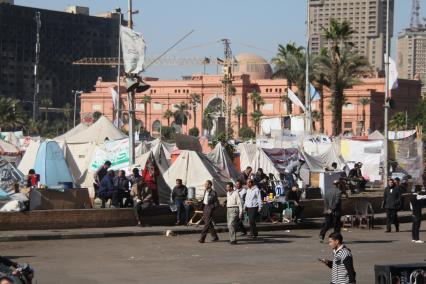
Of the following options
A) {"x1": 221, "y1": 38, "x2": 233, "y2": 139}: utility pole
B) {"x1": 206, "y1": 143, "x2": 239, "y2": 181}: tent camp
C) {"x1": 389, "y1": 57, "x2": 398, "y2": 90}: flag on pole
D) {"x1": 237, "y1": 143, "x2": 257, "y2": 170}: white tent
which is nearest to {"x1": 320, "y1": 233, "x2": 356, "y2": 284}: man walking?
{"x1": 206, "y1": 143, "x2": 239, "y2": 181}: tent camp

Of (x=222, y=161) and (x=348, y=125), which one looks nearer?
(x=222, y=161)

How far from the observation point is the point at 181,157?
3120cm

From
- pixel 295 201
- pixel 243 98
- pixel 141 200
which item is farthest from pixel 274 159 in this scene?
pixel 243 98

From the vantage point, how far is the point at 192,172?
31219 millimetres

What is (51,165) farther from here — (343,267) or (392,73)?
(343,267)

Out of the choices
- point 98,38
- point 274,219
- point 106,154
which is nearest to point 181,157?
point 106,154

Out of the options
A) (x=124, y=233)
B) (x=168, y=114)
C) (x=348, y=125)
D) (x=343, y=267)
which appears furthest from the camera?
(x=168, y=114)

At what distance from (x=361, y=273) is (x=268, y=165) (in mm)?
19813

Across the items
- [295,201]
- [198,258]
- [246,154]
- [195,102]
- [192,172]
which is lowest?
[198,258]

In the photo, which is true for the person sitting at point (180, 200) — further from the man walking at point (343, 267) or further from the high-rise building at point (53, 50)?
the high-rise building at point (53, 50)

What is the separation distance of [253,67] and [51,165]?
142676 mm

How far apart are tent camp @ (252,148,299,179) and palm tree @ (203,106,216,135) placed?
10414 cm

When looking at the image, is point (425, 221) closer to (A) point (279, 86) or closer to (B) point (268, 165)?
(B) point (268, 165)

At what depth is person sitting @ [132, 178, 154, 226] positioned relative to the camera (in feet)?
77.7
